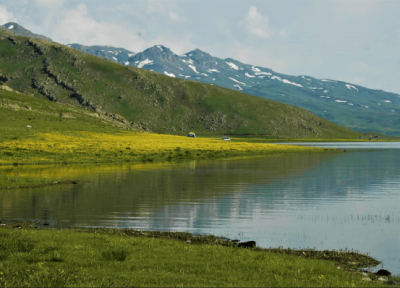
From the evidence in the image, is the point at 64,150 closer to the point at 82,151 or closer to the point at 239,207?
the point at 82,151

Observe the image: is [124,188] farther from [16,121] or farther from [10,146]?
[16,121]

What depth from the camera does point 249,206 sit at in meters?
37.5

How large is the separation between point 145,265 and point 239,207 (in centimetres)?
2033

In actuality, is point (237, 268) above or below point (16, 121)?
below

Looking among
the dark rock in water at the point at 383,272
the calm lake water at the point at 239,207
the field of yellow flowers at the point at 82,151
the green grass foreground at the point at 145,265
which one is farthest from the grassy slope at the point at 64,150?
the dark rock in water at the point at 383,272

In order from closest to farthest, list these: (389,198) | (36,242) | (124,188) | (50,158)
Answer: (36,242) < (389,198) < (124,188) < (50,158)

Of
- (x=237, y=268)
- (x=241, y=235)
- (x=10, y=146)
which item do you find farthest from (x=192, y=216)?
(x=10, y=146)

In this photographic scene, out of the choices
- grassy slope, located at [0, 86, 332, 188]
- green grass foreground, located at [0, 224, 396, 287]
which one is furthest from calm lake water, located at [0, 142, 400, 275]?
grassy slope, located at [0, 86, 332, 188]

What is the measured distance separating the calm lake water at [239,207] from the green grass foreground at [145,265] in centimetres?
479

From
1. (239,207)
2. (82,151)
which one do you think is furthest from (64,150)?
(239,207)

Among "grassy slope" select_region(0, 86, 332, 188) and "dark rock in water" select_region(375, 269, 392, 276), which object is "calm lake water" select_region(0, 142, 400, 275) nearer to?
"dark rock in water" select_region(375, 269, 392, 276)

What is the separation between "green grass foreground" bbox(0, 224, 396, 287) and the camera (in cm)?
1525

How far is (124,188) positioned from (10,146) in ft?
154

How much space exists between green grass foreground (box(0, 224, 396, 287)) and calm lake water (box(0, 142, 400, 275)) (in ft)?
15.7
